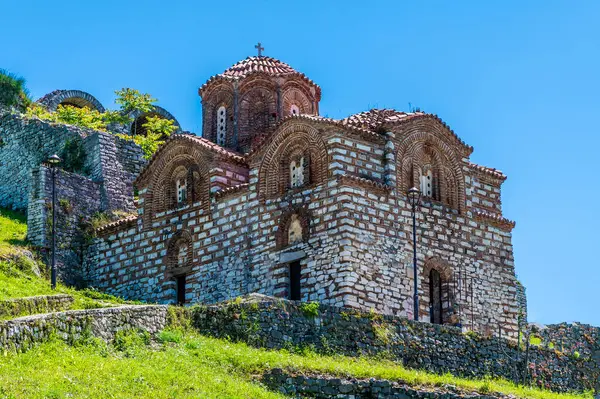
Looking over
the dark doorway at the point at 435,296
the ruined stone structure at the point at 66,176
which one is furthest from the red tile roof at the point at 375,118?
the ruined stone structure at the point at 66,176

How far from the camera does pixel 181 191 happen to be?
37.9m

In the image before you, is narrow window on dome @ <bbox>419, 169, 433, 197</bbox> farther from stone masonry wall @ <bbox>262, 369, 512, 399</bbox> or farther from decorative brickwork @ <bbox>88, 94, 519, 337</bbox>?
stone masonry wall @ <bbox>262, 369, 512, 399</bbox>

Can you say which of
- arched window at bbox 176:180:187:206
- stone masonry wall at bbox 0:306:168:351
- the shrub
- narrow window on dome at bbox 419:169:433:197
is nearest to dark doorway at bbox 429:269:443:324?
narrow window on dome at bbox 419:169:433:197

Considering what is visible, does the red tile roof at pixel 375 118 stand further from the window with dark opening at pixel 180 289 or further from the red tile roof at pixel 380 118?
the window with dark opening at pixel 180 289

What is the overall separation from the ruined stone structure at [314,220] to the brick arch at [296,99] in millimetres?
93

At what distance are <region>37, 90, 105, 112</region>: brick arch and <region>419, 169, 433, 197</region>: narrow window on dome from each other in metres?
20.9

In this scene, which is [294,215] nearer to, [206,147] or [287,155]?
[287,155]

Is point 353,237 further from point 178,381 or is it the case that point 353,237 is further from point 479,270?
point 178,381

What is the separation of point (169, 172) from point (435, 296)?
28.9 ft

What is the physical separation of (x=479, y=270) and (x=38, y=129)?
16935 mm

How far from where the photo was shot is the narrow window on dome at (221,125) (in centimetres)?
3975

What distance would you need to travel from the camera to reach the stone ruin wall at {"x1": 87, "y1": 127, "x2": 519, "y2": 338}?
3309 cm

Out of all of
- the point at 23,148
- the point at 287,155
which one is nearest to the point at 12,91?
the point at 23,148

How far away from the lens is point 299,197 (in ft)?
113
